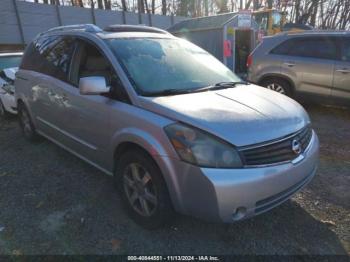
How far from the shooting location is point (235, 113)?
2479 millimetres

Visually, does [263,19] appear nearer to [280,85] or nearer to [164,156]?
[280,85]

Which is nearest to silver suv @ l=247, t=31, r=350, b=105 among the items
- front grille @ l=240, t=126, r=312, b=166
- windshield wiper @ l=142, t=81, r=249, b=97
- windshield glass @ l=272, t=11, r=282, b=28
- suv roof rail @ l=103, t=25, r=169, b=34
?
windshield wiper @ l=142, t=81, r=249, b=97

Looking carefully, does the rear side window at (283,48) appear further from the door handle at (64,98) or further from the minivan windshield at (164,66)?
the door handle at (64,98)

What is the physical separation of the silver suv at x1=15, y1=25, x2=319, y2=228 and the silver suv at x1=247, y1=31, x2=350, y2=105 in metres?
3.35

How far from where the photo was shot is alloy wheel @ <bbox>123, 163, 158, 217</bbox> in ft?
8.62

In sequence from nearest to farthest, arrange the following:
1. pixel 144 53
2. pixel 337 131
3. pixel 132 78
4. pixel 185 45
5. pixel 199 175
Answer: pixel 199 175, pixel 132 78, pixel 144 53, pixel 185 45, pixel 337 131

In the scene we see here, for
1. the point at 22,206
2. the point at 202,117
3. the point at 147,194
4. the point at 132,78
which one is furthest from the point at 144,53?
the point at 22,206

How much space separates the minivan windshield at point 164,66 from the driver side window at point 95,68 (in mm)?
135

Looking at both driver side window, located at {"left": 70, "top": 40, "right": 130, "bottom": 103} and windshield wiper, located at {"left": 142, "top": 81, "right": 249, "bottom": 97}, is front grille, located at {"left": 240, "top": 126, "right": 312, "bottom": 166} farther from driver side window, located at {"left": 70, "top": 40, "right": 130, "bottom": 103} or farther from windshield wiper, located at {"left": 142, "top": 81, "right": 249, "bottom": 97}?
driver side window, located at {"left": 70, "top": 40, "right": 130, "bottom": 103}

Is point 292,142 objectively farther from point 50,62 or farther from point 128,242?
point 50,62

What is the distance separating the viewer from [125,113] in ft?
8.89

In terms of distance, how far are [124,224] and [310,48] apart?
5384mm

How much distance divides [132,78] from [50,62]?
5.74 feet

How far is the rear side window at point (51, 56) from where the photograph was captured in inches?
143
